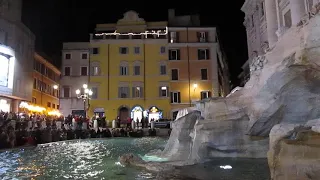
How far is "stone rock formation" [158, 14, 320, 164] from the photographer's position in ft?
33.9

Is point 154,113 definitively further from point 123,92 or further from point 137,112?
point 123,92

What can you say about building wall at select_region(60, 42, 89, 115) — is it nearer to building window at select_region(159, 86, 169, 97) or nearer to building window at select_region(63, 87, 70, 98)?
building window at select_region(63, 87, 70, 98)

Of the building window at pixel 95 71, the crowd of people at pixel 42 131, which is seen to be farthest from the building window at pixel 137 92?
the crowd of people at pixel 42 131

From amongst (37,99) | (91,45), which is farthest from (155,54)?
(37,99)

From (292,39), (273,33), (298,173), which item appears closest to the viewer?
(298,173)

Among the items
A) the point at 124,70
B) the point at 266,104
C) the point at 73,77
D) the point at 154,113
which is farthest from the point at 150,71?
the point at 266,104

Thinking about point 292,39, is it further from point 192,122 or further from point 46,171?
point 46,171

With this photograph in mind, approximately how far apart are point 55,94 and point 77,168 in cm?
5163

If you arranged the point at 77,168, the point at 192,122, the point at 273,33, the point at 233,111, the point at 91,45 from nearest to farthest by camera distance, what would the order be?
the point at 77,168 < the point at 233,111 < the point at 192,122 < the point at 273,33 < the point at 91,45

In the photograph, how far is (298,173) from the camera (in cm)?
702

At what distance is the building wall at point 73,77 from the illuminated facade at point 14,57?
419 inches

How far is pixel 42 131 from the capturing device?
955 inches

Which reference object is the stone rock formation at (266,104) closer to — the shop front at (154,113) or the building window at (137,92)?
the shop front at (154,113)

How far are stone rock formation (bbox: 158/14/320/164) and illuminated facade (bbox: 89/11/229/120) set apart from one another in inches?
1311
